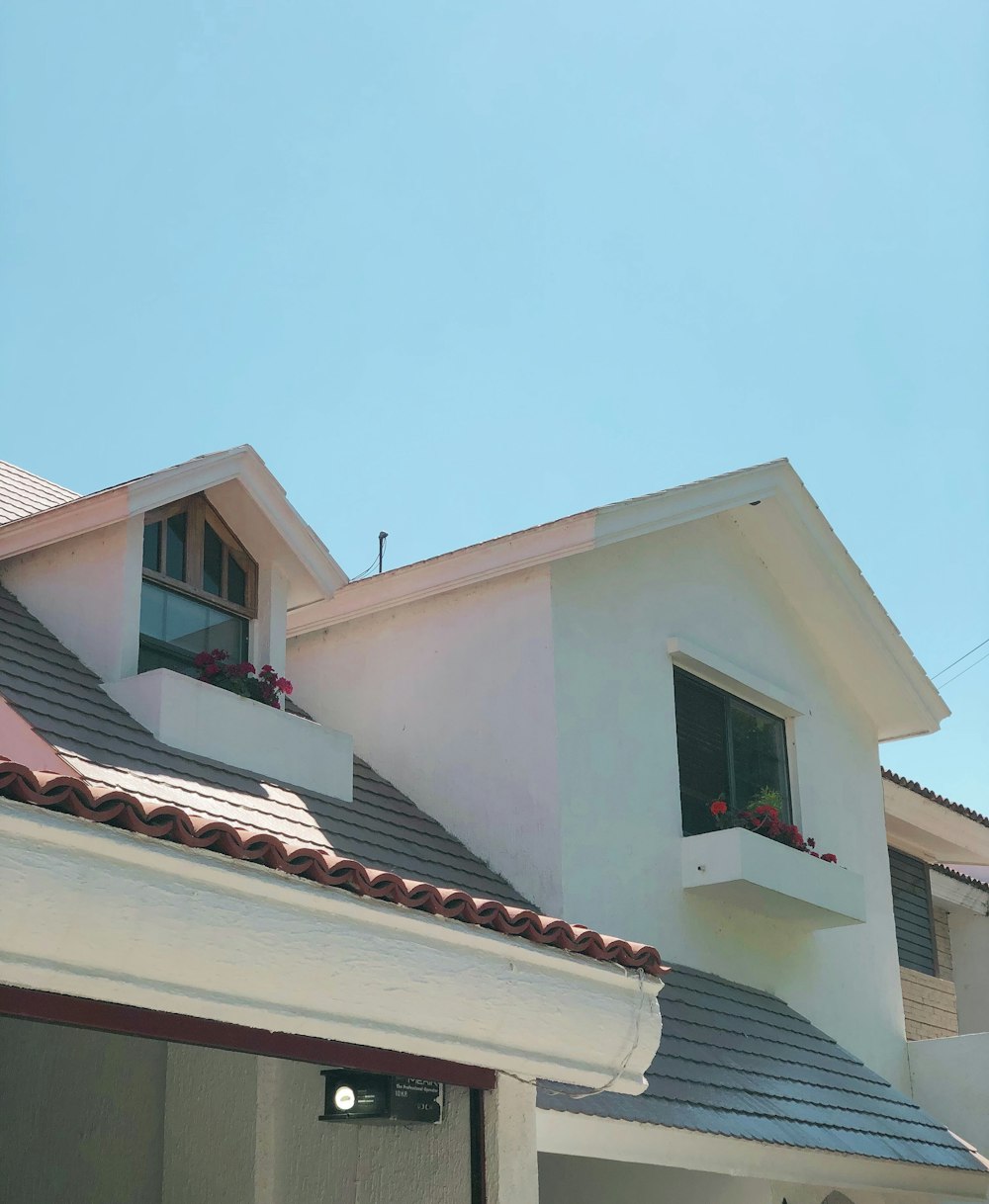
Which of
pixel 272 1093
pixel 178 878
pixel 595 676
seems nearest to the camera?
pixel 178 878

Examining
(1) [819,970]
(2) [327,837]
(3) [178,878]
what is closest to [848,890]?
(1) [819,970]

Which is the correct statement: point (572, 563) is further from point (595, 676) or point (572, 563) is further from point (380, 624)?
point (380, 624)

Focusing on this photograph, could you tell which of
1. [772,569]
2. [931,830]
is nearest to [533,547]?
[772,569]

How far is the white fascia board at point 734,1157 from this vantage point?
26.3 ft

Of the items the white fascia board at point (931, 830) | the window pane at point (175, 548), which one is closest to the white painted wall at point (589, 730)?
the window pane at point (175, 548)

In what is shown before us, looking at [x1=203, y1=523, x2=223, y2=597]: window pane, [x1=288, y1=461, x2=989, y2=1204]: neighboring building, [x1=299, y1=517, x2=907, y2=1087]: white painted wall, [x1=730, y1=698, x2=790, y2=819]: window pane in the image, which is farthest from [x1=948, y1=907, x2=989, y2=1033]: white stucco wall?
[x1=203, y1=523, x2=223, y2=597]: window pane

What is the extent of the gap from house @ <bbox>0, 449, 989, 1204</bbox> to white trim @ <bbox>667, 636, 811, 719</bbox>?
41mm

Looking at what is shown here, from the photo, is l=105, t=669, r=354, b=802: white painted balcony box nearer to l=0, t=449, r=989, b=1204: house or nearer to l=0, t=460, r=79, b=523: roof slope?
l=0, t=449, r=989, b=1204: house

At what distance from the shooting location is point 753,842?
37.4 feet

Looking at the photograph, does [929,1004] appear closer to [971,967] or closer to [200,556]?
[971,967]

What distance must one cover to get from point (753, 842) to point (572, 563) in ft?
7.75

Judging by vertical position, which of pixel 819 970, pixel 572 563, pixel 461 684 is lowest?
pixel 819 970

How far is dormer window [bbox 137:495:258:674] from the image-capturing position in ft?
32.1

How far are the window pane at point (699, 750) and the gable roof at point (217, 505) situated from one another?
2970mm
